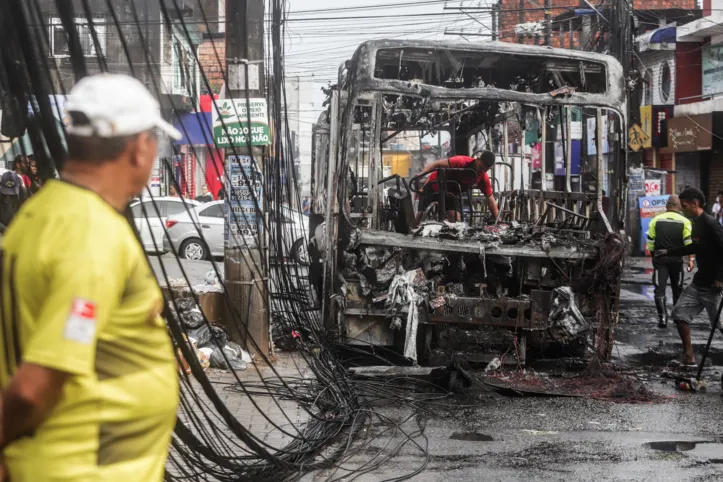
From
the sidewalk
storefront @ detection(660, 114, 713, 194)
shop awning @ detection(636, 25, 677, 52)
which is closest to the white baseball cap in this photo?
the sidewalk

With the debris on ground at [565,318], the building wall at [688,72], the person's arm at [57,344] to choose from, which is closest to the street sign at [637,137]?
the building wall at [688,72]

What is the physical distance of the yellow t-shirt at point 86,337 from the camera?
1853 mm

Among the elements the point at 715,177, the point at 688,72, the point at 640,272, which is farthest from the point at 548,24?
the point at 640,272

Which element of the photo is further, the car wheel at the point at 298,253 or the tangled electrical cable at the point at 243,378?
the car wheel at the point at 298,253

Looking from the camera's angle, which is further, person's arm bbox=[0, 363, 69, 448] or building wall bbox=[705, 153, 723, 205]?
building wall bbox=[705, 153, 723, 205]

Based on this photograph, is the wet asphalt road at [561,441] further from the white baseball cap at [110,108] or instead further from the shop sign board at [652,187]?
the shop sign board at [652,187]

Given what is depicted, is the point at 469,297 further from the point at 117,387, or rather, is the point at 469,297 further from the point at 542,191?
the point at 117,387

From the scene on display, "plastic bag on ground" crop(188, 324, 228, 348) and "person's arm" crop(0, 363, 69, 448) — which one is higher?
"person's arm" crop(0, 363, 69, 448)

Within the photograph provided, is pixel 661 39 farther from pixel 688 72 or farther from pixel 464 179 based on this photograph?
pixel 464 179

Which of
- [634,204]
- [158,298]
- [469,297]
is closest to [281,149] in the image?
[469,297]

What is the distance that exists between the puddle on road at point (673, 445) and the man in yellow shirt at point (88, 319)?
454 cm

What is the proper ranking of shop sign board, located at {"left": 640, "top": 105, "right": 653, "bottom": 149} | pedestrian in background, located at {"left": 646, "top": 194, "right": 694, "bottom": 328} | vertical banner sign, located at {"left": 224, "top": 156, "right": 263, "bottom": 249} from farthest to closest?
shop sign board, located at {"left": 640, "top": 105, "right": 653, "bottom": 149}
pedestrian in background, located at {"left": 646, "top": 194, "right": 694, "bottom": 328}
vertical banner sign, located at {"left": 224, "top": 156, "right": 263, "bottom": 249}

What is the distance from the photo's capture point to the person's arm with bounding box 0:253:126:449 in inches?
72.4

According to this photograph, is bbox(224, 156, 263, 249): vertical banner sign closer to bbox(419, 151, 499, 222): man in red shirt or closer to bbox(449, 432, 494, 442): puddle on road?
bbox(419, 151, 499, 222): man in red shirt
